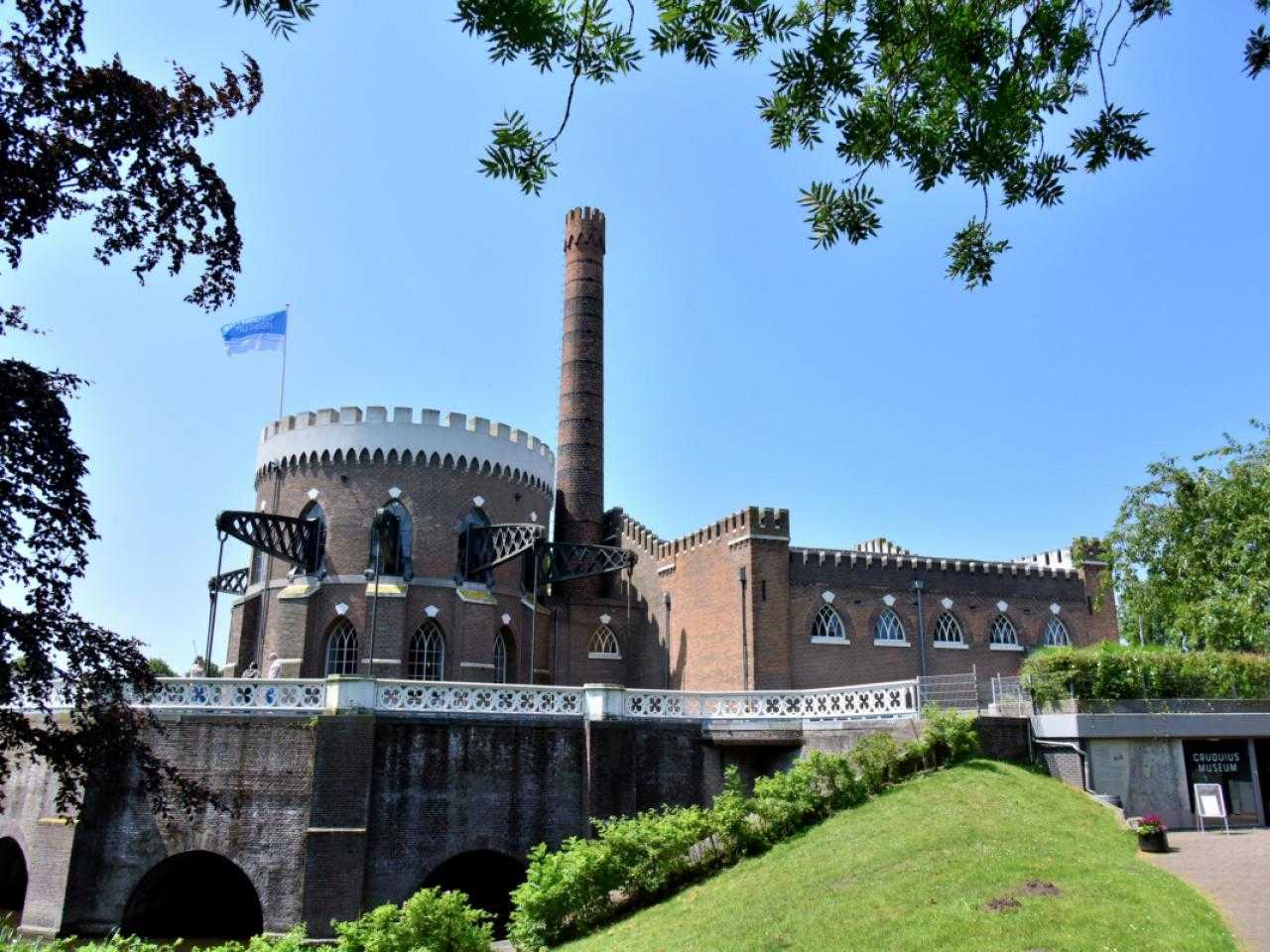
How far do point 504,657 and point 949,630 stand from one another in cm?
1610

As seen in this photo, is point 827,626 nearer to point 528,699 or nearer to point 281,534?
point 528,699

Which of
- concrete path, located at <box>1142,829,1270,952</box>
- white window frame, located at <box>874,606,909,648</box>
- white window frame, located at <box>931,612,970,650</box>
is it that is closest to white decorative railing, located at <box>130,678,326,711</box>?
concrete path, located at <box>1142,829,1270,952</box>

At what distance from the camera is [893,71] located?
6156 mm

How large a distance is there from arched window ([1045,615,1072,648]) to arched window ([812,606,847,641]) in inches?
353

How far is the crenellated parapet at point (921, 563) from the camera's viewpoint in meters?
34.7

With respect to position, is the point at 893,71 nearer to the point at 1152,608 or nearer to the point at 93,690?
the point at 93,690

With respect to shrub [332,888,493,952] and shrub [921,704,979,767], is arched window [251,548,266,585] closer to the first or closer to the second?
shrub [332,888,493,952]

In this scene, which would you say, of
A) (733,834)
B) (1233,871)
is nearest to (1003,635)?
(733,834)

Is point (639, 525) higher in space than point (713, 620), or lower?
higher

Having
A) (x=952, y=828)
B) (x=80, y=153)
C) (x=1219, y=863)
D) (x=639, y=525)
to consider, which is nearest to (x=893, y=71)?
(x=80, y=153)

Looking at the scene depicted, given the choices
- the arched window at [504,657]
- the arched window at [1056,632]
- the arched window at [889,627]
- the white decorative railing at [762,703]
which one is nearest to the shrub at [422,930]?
the white decorative railing at [762,703]

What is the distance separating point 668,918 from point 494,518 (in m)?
20.4

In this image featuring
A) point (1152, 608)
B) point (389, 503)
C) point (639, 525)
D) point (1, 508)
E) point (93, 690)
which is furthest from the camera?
point (639, 525)

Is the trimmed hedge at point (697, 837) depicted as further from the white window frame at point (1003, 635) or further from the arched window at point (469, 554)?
the white window frame at point (1003, 635)
